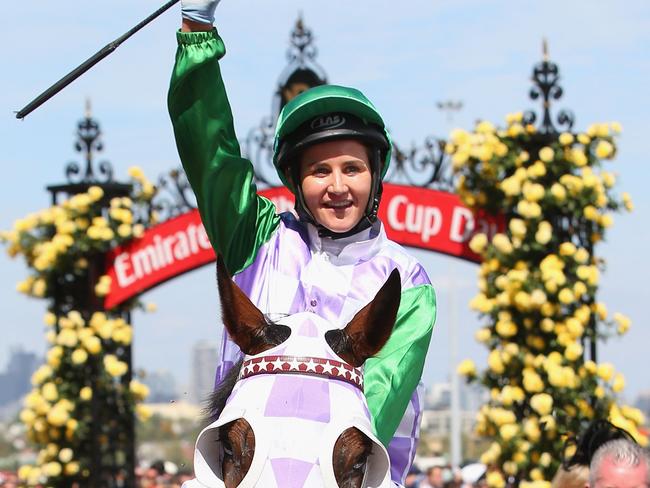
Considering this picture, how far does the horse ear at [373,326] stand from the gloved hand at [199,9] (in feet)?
2.91

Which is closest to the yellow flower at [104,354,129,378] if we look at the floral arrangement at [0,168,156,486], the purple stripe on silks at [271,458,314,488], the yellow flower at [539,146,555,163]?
the floral arrangement at [0,168,156,486]

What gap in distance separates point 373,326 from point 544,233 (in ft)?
23.3

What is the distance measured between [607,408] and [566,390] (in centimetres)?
29

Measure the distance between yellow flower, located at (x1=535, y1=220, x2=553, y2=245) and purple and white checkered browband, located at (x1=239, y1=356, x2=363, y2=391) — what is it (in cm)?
710

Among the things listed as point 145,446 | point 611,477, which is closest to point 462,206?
point 145,446

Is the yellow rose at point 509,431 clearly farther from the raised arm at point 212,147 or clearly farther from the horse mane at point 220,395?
the horse mane at point 220,395

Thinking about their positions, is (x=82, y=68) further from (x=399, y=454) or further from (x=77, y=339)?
(x=77, y=339)

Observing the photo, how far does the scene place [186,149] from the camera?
11.4ft

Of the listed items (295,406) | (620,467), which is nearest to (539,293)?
(620,467)

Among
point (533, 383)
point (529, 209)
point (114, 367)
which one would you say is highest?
point (529, 209)

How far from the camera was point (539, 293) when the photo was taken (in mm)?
9695

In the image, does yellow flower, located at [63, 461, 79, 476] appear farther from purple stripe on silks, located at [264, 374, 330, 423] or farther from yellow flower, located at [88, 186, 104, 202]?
purple stripe on silks, located at [264, 374, 330, 423]

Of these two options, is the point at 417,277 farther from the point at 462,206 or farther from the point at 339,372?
the point at 462,206

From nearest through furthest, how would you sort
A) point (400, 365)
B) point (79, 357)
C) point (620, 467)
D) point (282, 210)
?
1. point (400, 365)
2. point (620, 467)
3. point (282, 210)
4. point (79, 357)
